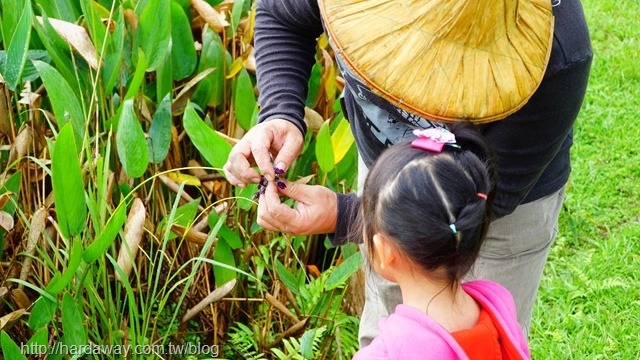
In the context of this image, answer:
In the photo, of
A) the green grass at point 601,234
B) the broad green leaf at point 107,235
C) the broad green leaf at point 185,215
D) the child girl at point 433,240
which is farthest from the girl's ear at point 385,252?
the green grass at point 601,234

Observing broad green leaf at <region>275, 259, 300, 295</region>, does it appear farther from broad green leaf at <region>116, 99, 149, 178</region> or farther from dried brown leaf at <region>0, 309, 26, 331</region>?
dried brown leaf at <region>0, 309, 26, 331</region>

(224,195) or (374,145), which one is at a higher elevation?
(374,145)

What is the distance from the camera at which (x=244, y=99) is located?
7.67 ft

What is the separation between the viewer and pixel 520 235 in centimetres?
181

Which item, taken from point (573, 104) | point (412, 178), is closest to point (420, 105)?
point (412, 178)

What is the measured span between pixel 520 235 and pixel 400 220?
1.89ft

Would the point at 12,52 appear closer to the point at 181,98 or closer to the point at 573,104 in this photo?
the point at 181,98

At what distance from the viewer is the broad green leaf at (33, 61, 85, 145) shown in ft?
6.64

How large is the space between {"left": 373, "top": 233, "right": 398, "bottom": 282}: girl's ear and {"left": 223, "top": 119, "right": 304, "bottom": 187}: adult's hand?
373 millimetres

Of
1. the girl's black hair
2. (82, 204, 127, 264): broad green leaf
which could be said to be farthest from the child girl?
(82, 204, 127, 264): broad green leaf

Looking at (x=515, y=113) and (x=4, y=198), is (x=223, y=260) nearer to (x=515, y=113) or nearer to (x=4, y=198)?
(x=4, y=198)

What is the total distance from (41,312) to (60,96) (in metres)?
0.46

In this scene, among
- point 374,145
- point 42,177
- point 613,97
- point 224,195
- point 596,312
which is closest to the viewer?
point 374,145

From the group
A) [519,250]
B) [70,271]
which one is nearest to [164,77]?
[70,271]
